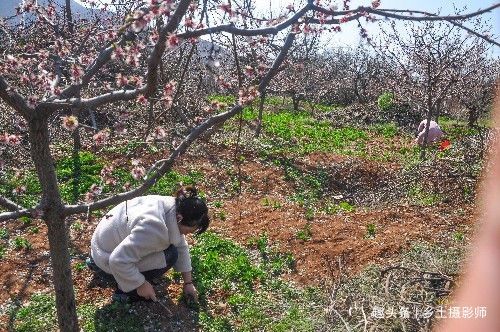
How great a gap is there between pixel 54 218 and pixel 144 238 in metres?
0.84

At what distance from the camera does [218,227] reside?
6.21 metres

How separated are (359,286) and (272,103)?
17365 mm

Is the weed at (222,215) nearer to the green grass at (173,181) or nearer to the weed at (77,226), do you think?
the green grass at (173,181)

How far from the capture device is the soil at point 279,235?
15.3 ft

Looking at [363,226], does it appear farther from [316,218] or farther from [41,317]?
[41,317]

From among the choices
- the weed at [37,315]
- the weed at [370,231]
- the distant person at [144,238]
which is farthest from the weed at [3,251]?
the weed at [370,231]

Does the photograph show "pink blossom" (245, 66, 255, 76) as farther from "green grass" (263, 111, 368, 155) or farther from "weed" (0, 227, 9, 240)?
"green grass" (263, 111, 368, 155)

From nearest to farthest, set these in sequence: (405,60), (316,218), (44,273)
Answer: (44,273) < (316,218) < (405,60)

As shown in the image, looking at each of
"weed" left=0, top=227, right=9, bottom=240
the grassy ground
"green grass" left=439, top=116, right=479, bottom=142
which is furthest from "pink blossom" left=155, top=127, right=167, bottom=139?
"green grass" left=439, top=116, right=479, bottom=142

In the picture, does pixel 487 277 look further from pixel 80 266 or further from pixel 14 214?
A: pixel 80 266

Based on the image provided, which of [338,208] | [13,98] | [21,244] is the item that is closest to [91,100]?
[13,98]

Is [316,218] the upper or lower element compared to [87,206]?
lower

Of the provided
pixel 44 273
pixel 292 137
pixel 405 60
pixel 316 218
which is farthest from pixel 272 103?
pixel 44 273

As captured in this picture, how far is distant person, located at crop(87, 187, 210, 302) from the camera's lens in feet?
12.7
